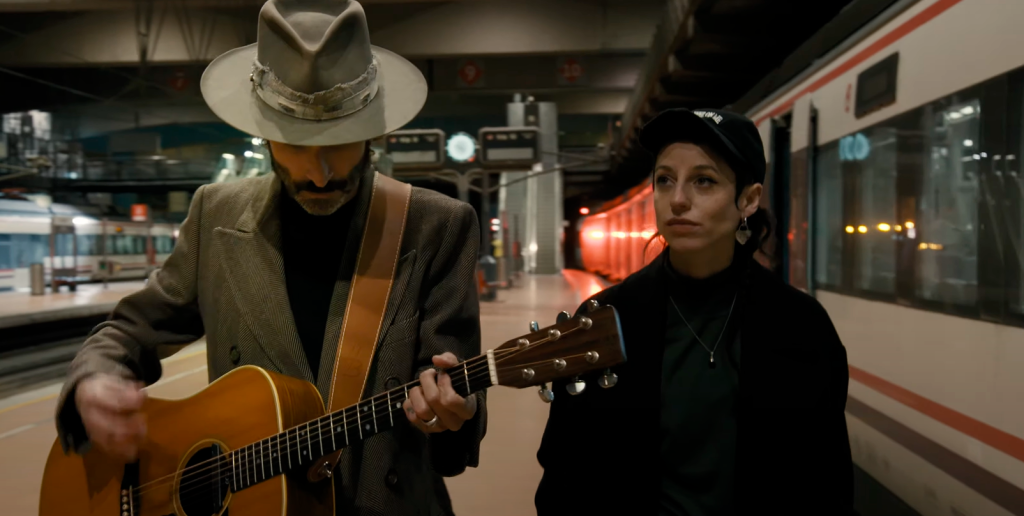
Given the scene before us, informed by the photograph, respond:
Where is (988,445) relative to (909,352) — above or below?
below

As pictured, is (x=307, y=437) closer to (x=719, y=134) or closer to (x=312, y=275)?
(x=312, y=275)

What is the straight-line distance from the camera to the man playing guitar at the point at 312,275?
1.54 meters

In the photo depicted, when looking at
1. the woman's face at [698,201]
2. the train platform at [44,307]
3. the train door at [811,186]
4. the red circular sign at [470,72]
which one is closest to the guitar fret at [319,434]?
the woman's face at [698,201]

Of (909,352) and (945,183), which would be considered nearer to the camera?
Answer: (945,183)

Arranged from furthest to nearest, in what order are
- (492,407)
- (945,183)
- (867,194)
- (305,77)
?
(492,407) < (867,194) < (945,183) < (305,77)

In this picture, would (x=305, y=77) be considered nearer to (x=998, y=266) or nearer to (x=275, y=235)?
(x=275, y=235)

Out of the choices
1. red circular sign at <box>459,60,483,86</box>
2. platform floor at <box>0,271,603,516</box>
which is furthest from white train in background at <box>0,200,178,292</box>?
platform floor at <box>0,271,603,516</box>

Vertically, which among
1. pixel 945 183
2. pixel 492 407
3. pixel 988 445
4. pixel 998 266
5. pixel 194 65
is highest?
pixel 194 65

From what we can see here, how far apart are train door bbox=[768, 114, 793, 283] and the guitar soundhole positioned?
13.2 feet

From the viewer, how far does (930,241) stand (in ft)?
9.75

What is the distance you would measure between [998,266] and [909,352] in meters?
0.71

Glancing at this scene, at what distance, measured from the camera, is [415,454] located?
1650 millimetres

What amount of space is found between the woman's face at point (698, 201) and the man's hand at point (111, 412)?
1354mm

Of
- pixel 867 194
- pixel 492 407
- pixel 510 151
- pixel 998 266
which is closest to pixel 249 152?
pixel 510 151
